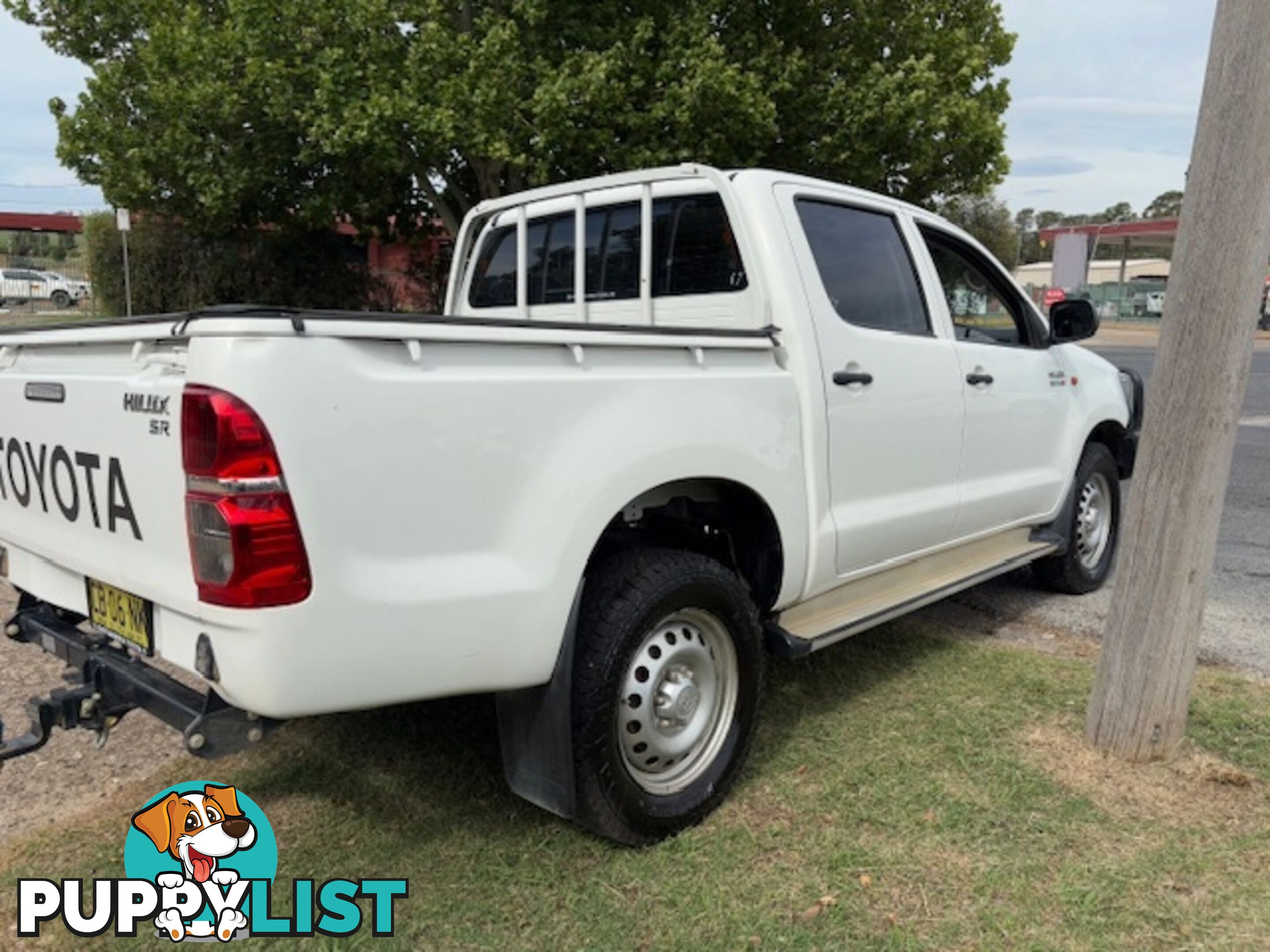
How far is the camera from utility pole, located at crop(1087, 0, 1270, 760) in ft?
10.2

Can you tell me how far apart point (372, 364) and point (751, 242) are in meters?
1.68

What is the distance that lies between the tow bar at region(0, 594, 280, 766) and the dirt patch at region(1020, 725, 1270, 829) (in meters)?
2.55

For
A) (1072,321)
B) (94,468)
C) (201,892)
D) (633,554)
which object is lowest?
(201,892)

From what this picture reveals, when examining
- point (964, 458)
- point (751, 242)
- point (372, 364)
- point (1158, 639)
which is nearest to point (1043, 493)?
point (964, 458)

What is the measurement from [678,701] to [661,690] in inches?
2.6

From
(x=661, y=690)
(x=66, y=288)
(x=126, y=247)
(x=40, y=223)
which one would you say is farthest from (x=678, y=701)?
(x=40, y=223)

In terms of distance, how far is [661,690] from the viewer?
9.90ft

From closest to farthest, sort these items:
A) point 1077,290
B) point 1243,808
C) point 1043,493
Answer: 1. point 1243,808
2. point 1043,493
3. point 1077,290

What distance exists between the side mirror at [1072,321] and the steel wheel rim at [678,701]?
8.92 ft

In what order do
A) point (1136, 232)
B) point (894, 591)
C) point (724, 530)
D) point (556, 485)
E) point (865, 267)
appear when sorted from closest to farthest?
point (556, 485), point (724, 530), point (865, 267), point (894, 591), point (1136, 232)

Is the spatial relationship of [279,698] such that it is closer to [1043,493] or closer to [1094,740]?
[1094,740]

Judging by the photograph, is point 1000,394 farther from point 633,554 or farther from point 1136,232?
point 1136,232

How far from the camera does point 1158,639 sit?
3340 mm

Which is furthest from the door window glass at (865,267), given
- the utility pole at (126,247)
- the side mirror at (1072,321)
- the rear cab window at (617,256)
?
the utility pole at (126,247)
